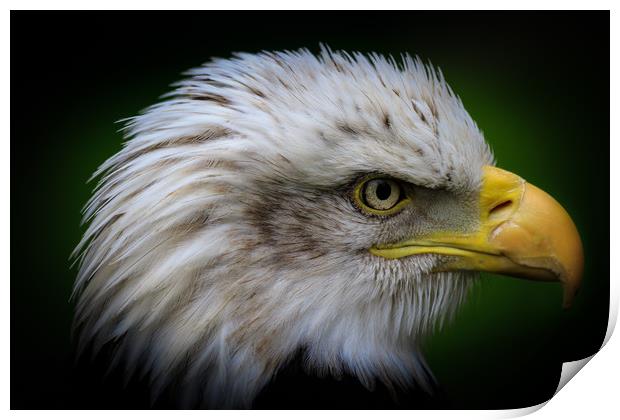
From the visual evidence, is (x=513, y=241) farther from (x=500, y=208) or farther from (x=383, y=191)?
(x=383, y=191)

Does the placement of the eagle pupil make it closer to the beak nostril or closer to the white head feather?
the white head feather

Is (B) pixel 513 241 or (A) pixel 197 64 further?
(A) pixel 197 64

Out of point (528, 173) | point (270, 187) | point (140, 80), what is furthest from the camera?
point (528, 173)

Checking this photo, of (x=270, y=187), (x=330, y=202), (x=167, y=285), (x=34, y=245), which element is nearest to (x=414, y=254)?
(x=330, y=202)

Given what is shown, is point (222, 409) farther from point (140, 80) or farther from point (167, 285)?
point (140, 80)

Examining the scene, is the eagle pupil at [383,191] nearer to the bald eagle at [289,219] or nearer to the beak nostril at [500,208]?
the bald eagle at [289,219]

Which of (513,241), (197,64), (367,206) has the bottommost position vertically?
(513,241)

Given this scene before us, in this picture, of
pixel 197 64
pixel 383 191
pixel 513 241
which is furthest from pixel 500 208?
pixel 197 64
